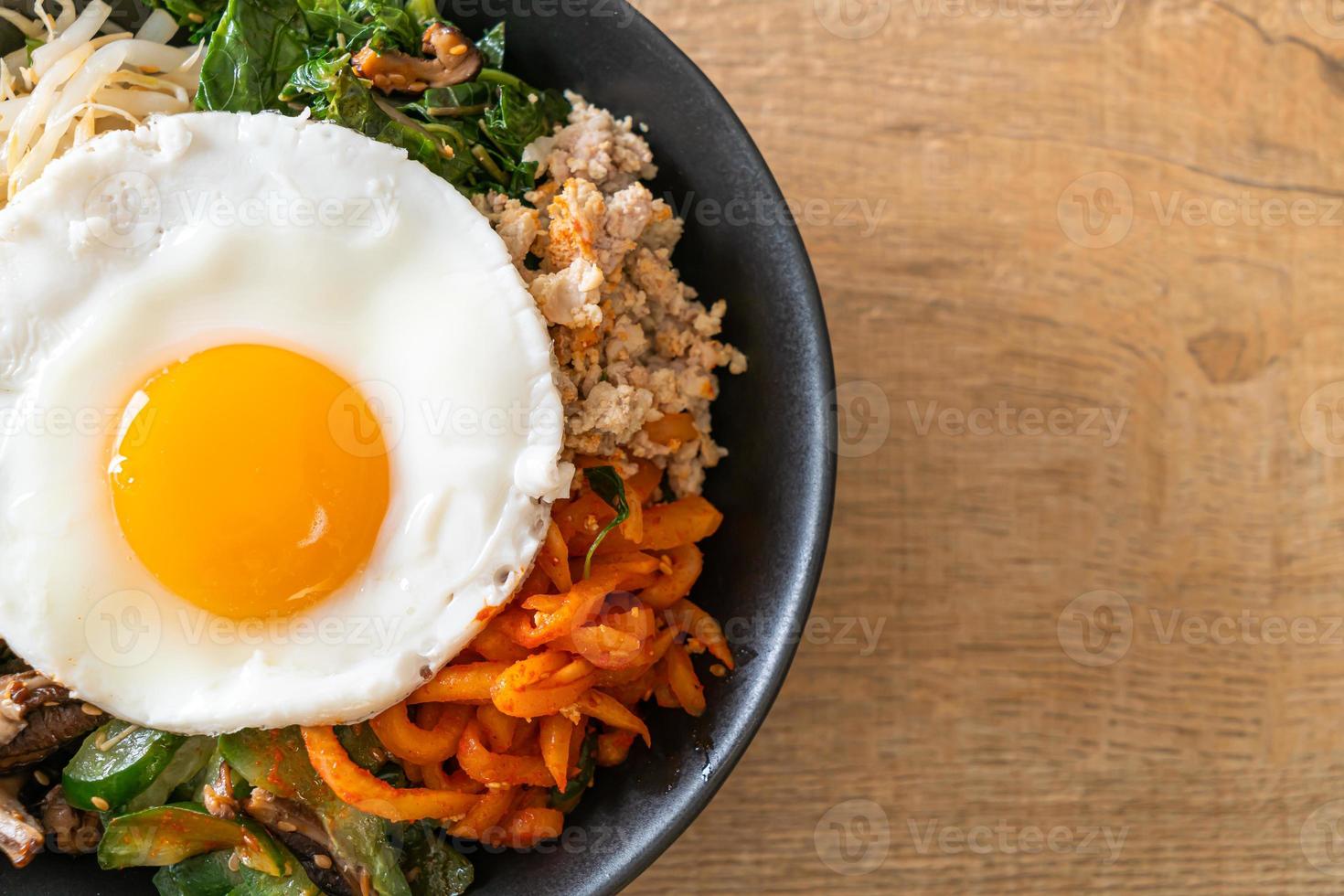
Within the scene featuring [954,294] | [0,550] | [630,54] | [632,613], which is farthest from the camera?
[954,294]

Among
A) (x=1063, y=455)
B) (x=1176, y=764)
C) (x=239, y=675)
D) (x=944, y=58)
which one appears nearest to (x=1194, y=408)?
(x=1063, y=455)

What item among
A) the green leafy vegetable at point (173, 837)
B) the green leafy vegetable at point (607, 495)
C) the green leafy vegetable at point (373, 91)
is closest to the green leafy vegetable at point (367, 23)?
the green leafy vegetable at point (373, 91)

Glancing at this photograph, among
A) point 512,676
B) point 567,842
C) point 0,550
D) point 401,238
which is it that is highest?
point 401,238

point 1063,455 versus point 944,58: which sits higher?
point 944,58

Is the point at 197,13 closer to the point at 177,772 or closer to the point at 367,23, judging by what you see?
the point at 367,23

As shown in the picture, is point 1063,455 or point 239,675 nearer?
point 239,675

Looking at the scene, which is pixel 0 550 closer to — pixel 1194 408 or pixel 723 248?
pixel 723 248
